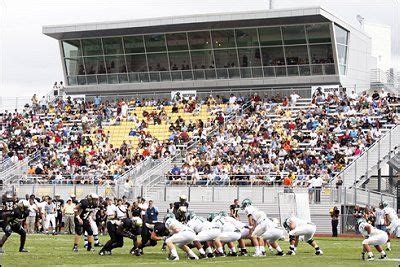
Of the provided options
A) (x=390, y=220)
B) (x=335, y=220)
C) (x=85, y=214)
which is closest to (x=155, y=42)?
(x=335, y=220)

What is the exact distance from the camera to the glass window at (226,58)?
52.7 meters

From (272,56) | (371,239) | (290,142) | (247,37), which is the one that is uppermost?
(247,37)

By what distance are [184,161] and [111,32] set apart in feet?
44.6

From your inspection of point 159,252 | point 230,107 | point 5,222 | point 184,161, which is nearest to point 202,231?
point 159,252

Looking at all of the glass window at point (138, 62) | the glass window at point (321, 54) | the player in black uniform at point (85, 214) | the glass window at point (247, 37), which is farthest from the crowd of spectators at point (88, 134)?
the player in black uniform at point (85, 214)

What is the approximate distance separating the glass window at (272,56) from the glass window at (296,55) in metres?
0.32

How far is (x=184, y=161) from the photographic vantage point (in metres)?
43.5

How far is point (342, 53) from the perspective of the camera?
169 feet

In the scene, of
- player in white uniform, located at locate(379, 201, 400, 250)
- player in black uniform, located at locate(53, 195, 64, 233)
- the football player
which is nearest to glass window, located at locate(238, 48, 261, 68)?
player in black uniform, located at locate(53, 195, 64, 233)

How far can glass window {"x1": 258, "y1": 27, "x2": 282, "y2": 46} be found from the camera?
5109 centimetres

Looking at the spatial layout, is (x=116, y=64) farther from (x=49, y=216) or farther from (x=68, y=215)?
(x=68, y=215)

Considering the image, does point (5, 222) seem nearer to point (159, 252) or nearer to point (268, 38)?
point (159, 252)

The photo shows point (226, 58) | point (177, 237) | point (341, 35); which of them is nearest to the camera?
point (177, 237)

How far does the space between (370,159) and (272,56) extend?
1249 cm
